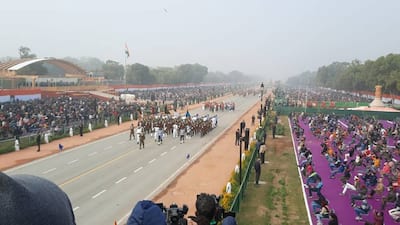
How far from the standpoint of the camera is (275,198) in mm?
16875

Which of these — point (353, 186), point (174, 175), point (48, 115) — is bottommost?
point (174, 175)

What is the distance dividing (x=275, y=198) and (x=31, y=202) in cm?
1623

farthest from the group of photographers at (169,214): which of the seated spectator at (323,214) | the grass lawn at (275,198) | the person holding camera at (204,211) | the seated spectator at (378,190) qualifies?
the seated spectator at (378,190)

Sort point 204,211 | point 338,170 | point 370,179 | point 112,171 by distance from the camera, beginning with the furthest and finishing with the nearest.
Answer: point 112,171 < point 338,170 < point 370,179 < point 204,211

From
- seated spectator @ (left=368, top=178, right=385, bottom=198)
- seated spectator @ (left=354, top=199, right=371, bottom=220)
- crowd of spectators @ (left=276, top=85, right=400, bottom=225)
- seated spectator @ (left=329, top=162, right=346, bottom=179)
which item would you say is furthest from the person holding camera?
seated spectator @ (left=329, top=162, right=346, bottom=179)

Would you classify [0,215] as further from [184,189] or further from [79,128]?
[79,128]

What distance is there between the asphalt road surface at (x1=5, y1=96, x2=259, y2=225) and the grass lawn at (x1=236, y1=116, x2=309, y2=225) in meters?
4.20

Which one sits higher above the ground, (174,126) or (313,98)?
(174,126)

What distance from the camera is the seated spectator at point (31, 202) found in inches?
55.1

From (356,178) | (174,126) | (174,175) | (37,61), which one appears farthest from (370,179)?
(37,61)

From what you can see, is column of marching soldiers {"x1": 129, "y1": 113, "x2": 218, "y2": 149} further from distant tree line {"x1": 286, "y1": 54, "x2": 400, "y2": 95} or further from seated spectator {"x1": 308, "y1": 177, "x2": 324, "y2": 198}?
distant tree line {"x1": 286, "y1": 54, "x2": 400, "y2": 95}

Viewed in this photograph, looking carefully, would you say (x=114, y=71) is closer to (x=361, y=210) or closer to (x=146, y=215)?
(x=361, y=210)

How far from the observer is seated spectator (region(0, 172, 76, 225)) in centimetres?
140

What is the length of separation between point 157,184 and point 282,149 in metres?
13.6
